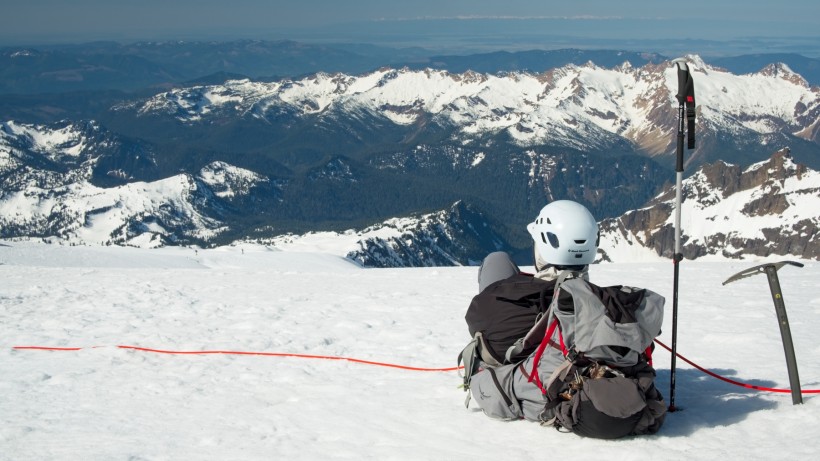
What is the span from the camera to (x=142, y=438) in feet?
29.2

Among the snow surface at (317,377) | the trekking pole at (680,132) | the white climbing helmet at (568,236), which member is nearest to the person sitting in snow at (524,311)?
the white climbing helmet at (568,236)

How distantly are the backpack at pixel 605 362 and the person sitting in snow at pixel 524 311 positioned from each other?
45 cm

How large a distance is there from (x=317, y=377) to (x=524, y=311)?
4.71 m

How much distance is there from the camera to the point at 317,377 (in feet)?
39.3

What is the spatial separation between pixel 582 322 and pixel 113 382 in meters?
8.01

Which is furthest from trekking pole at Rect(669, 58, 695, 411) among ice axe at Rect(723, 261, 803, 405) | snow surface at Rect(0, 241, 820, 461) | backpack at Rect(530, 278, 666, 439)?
backpack at Rect(530, 278, 666, 439)

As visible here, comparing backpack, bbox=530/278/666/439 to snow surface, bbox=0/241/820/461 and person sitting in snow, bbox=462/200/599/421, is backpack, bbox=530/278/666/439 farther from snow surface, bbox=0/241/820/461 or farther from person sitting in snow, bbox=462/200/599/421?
person sitting in snow, bbox=462/200/599/421

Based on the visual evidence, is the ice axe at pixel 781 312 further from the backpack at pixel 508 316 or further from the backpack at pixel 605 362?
the backpack at pixel 508 316

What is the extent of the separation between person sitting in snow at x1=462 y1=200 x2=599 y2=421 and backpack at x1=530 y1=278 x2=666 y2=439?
0.45 m

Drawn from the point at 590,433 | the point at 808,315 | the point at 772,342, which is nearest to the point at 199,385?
the point at 590,433

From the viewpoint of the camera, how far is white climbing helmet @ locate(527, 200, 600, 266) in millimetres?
8578

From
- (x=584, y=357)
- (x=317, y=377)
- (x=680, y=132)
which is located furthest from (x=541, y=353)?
(x=317, y=377)

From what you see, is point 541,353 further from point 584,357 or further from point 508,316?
point 508,316

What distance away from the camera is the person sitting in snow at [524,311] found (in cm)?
853
